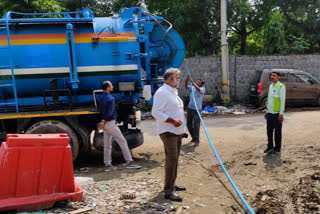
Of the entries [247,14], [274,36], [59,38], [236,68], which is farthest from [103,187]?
[247,14]

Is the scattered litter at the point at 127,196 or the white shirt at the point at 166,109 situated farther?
the scattered litter at the point at 127,196

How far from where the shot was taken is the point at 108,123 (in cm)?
582

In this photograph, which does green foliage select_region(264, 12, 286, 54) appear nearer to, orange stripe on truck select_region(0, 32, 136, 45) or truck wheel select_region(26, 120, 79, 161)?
orange stripe on truck select_region(0, 32, 136, 45)

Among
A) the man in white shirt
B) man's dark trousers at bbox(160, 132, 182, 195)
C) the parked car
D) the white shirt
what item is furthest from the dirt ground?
the parked car

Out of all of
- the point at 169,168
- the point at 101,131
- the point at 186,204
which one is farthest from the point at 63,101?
the point at 186,204

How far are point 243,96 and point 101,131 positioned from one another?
378 inches

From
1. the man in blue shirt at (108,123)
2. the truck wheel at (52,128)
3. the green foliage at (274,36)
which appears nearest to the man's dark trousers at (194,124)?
the man in blue shirt at (108,123)

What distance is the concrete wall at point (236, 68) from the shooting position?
1426 cm

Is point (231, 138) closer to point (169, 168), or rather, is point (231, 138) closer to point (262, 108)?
point (169, 168)

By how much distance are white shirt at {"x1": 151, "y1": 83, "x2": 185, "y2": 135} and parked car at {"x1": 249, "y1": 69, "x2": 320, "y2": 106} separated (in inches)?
349

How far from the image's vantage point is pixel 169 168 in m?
4.22

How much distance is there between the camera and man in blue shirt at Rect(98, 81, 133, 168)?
18.8 ft

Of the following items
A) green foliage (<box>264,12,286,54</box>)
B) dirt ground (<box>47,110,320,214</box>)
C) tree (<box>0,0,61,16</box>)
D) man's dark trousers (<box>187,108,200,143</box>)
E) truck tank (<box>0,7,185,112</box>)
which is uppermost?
tree (<box>0,0,61,16</box>)

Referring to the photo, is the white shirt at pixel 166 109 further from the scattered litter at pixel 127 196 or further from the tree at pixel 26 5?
the tree at pixel 26 5
